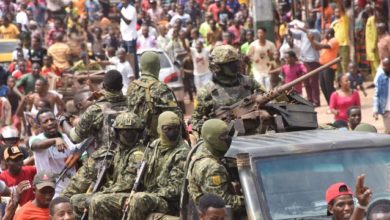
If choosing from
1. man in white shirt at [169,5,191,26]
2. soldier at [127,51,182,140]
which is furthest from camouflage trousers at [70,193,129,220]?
man in white shirt at [169,5,191,26]

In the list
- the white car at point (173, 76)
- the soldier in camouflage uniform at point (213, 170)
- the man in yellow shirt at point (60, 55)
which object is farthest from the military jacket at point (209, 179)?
the man in yellow shirt at point (60, 55)

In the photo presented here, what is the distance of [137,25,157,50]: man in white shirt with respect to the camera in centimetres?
2897

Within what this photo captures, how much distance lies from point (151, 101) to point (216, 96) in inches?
50.9

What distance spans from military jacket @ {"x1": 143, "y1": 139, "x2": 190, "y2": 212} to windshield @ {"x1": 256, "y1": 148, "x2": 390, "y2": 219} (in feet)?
4.63

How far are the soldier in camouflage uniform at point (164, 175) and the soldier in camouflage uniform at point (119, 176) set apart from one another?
28 centimetres

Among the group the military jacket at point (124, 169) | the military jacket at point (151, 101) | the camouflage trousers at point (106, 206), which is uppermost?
the military jacket at point (151, 101)

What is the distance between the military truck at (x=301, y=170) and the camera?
27.6 ft

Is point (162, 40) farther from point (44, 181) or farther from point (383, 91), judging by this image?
point (44, 181)

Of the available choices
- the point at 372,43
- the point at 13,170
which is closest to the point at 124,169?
the point at 13,170

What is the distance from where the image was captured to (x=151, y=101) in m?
12.5

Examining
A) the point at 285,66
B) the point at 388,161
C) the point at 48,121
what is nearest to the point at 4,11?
the point at 285,66

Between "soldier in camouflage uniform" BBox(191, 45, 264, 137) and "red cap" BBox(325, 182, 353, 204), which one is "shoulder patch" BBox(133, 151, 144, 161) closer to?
"soldier in camouflage uniform" BBox(191, 45, 264, 137)

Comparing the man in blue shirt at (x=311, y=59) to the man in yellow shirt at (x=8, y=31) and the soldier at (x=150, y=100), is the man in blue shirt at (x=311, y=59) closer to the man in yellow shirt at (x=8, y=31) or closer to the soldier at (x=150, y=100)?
the man in yellow shirt at (x=8, y=31)

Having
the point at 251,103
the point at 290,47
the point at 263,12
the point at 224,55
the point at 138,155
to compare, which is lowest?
the point at 290,47
